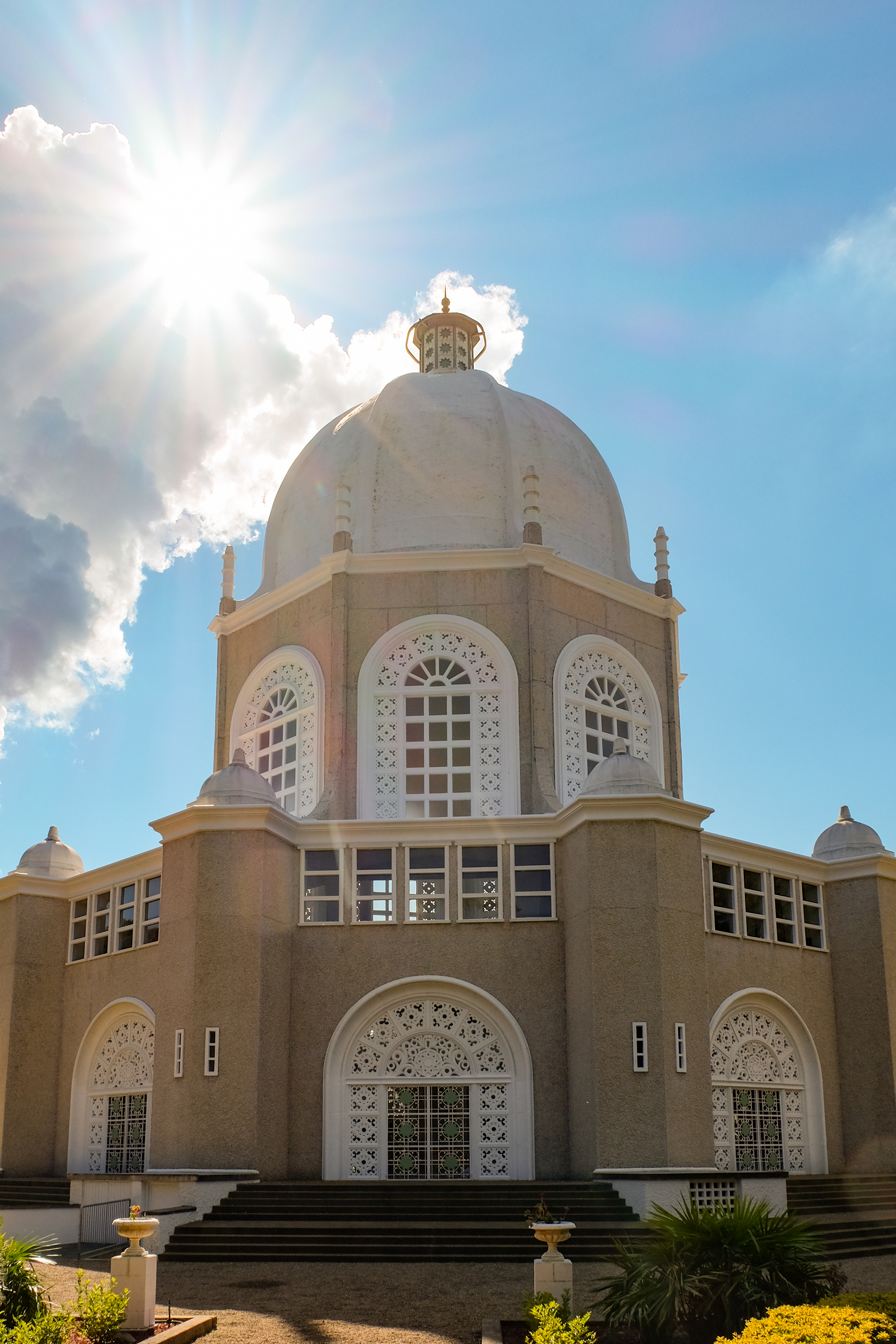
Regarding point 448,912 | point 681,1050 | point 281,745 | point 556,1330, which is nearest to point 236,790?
point 448,912

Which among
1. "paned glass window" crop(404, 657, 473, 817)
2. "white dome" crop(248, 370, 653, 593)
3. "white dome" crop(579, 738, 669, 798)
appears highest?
"white dome" crop(248, 370, 653, 593)

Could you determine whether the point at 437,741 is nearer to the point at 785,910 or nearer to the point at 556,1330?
the point at 785,910

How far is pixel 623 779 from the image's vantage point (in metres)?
19.5

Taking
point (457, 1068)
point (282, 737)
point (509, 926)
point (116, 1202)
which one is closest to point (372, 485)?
point (282, 737)

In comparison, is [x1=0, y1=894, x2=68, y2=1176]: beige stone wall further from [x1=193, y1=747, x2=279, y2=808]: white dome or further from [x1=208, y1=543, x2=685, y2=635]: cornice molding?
[x1=208, y1=543, x2=685, y2=635]: cornice molding

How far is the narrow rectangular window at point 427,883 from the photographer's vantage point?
2061 cm

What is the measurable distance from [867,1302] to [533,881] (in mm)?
11515

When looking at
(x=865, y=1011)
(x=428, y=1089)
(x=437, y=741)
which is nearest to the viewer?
(x=428, y=1089)

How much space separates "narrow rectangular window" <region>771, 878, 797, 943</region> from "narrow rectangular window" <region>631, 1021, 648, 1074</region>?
17.3 feet

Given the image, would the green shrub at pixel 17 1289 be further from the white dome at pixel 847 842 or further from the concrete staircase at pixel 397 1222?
the white dome at pixel 847 842

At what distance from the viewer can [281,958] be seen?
19.8 m

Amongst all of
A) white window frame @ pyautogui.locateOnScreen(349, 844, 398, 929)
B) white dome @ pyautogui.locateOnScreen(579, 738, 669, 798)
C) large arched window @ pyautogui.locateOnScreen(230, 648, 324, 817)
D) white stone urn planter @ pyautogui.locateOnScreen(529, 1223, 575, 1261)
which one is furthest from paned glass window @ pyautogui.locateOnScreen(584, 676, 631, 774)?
white stone urn planter @ pyautogui.locateOnScreen(529, 1223, 575, 1261)

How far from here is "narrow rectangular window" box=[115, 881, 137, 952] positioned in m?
22.8

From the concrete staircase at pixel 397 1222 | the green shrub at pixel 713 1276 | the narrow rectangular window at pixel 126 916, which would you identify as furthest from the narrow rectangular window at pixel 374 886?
the green shrub at pixel 713 1276
